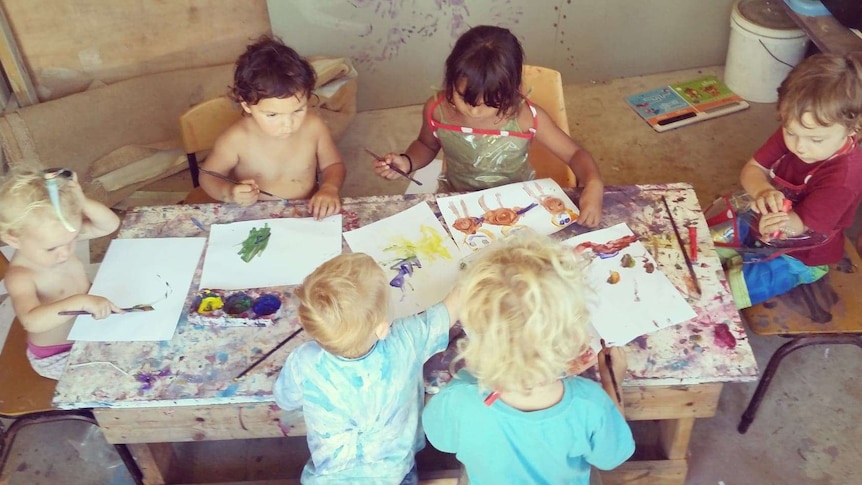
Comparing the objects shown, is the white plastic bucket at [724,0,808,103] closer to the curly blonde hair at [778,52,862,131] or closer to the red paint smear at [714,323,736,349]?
the curly blonde hair at [778,52,862,131]

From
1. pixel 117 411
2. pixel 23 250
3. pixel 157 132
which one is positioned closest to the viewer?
pixel 117 411

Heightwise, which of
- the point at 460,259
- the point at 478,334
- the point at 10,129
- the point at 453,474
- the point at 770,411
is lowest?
the point at 770,411

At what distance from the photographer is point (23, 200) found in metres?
1.59

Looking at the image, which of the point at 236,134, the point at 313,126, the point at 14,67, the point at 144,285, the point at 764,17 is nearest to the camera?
the point at 144,285

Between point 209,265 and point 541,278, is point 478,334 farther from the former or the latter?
point 209,265

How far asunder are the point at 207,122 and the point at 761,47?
2376 mm

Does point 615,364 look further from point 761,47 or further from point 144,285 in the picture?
point 761,47

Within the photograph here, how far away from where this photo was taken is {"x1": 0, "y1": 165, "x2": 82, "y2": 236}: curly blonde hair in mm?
1586

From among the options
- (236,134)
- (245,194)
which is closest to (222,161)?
(236,134)

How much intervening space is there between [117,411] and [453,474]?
0.78 m

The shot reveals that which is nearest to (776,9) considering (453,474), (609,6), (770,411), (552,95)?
(609,6)

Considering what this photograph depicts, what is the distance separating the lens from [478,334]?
125 cm

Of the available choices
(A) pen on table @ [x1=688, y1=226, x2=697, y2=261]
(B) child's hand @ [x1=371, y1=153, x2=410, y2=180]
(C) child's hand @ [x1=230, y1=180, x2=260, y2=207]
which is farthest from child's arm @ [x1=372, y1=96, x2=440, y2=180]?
(A) pen on table @ [x1=688, y1=226, x2=697, y2=261]

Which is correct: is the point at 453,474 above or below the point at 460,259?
below
